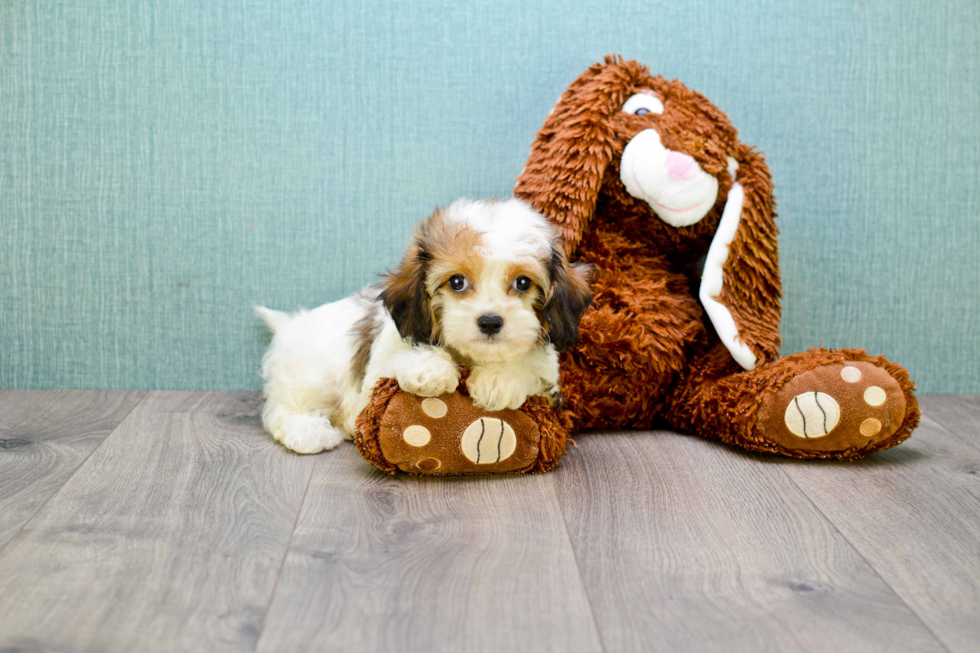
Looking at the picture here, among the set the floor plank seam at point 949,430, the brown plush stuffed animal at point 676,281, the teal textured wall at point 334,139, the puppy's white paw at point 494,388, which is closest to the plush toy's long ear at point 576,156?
the brown plush stuffed animal at point 676,281

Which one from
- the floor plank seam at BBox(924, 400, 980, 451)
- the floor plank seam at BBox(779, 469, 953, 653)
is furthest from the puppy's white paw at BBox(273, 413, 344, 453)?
the floor plank seam at BBox(924, 400, 980, 451)

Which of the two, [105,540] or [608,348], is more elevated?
[608,348]

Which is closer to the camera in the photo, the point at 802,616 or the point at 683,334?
the point at 802,616

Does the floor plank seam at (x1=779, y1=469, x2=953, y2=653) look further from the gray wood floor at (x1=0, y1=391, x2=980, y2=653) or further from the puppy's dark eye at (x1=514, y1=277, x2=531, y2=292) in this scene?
the puppy's dark eye at (x1=514, y1=277, x2=531, y2=292)

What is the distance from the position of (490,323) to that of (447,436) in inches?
10.6

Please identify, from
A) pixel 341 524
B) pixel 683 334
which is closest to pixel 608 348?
pixel 683 334

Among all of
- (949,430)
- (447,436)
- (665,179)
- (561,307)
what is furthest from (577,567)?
(949,430)

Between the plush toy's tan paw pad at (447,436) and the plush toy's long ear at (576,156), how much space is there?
0.50 metres

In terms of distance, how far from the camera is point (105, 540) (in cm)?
142

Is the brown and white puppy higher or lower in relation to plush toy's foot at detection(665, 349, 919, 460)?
higher

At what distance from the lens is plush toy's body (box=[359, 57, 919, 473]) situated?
6.23ft

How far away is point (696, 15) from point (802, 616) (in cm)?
171

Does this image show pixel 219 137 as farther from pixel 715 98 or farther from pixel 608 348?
pixel 715 98

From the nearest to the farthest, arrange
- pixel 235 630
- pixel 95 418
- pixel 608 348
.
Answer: pixel 235 630, pixel 608 348, pixel 95 418
